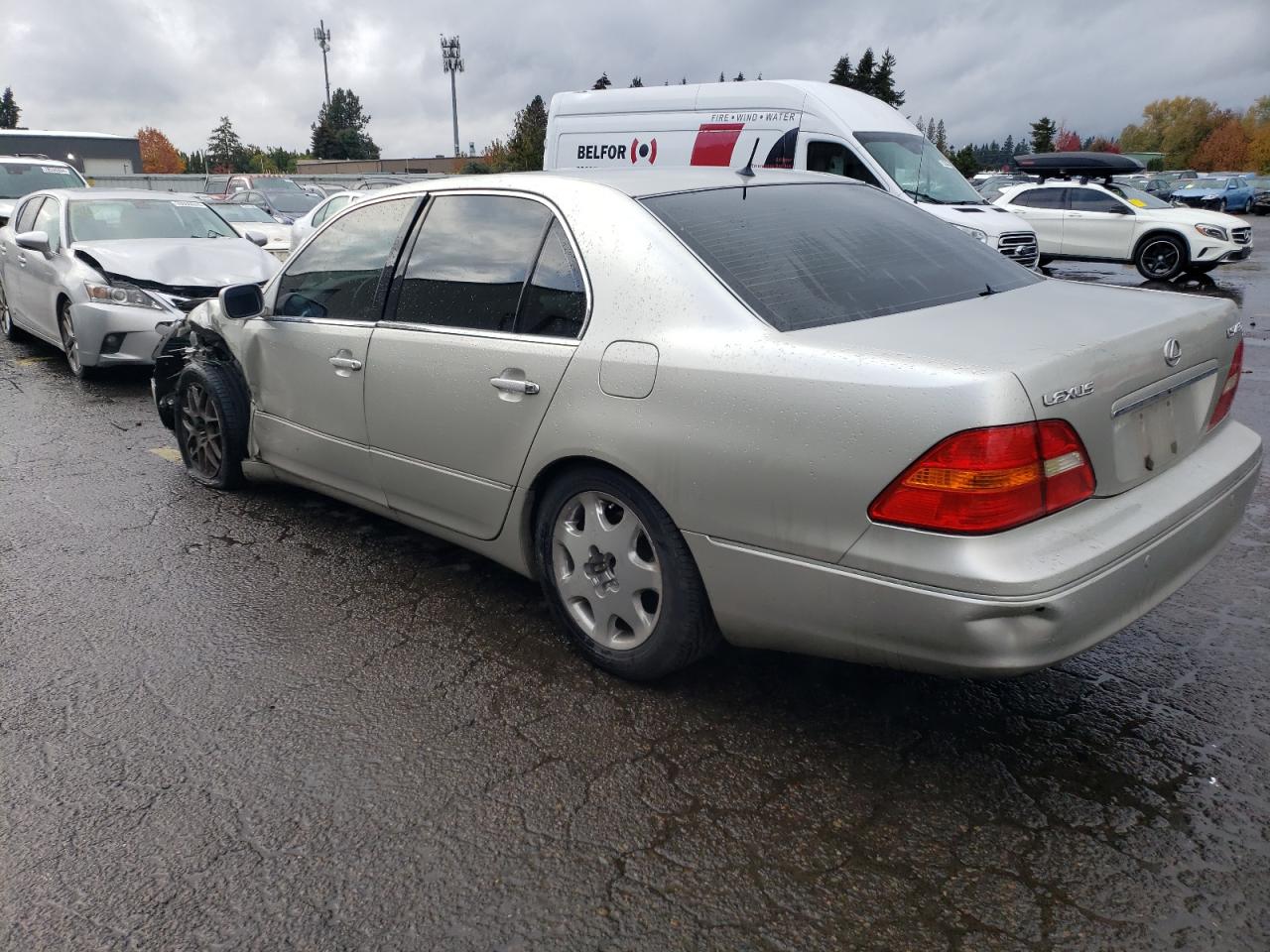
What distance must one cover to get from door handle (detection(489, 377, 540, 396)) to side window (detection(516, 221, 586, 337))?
0.55ft

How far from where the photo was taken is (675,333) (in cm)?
290

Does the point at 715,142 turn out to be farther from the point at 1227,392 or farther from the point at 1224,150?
the point at 1224,150

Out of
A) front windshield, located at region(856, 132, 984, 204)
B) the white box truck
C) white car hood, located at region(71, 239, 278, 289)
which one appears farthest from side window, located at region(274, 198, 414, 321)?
front windshield, located at region(856, 132, 984, 204)

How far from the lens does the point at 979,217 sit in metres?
12.5

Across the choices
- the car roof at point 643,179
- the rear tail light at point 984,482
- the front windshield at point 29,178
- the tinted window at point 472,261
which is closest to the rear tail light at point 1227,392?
the rear tail light at point 984,482

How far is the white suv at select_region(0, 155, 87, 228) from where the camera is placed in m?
16.2

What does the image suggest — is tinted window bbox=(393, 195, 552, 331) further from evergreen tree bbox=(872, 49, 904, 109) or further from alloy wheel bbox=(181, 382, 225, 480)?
evergreen tree bbox=(872, 49, 904, 109)

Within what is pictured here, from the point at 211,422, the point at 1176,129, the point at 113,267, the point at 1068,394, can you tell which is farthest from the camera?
the point at 1176,129

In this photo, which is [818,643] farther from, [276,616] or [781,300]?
[276,616]

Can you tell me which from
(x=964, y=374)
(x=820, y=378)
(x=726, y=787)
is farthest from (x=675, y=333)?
(x=726, y=787)

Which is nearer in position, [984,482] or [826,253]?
[984,482]

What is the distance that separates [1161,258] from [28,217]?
51.7 ft

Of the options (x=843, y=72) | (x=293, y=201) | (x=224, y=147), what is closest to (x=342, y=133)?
(x=224, y=147)

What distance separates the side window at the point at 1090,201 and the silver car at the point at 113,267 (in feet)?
45.5
